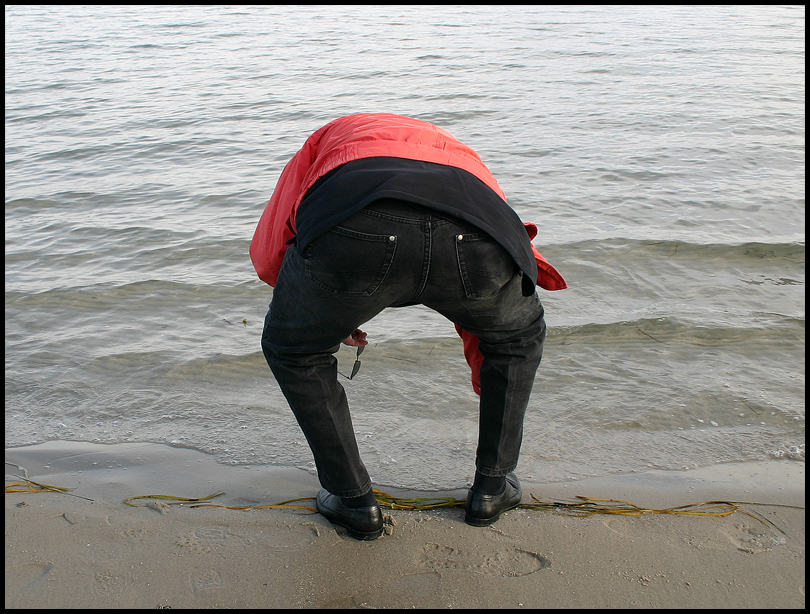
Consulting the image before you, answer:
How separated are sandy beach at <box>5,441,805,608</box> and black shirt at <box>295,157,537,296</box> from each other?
1.03m

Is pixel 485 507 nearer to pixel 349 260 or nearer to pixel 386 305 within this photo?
pixel 386 305

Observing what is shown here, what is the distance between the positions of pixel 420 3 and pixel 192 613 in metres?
27.9

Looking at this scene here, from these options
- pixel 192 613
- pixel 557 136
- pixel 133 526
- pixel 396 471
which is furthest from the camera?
pixel 557 136

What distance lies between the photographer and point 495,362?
2.25 meters

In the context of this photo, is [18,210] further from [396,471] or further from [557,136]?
[557,136]

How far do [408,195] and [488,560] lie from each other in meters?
1.29

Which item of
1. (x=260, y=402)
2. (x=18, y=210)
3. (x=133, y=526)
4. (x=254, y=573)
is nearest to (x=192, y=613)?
(x=254, y=573)

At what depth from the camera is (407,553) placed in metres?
2.33

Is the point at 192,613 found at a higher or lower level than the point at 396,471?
higher

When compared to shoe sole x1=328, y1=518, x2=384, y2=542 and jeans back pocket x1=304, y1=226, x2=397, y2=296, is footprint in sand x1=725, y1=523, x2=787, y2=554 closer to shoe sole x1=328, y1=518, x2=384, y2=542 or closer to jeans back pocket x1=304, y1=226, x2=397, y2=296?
shoe sole x1=328, y1=518, x2=384, y2=542

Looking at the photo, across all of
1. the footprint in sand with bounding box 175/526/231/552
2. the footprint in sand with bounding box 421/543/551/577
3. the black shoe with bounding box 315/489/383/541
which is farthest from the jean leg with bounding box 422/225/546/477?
the footprint in sand with bounding box 175/526/231/552

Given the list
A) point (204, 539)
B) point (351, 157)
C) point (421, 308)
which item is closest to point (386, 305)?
point (351, 157)

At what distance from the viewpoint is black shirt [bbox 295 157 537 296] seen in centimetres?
178

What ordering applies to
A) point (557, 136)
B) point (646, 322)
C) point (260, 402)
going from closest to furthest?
point (260, 402), point (646, 322), point (557, 136)
